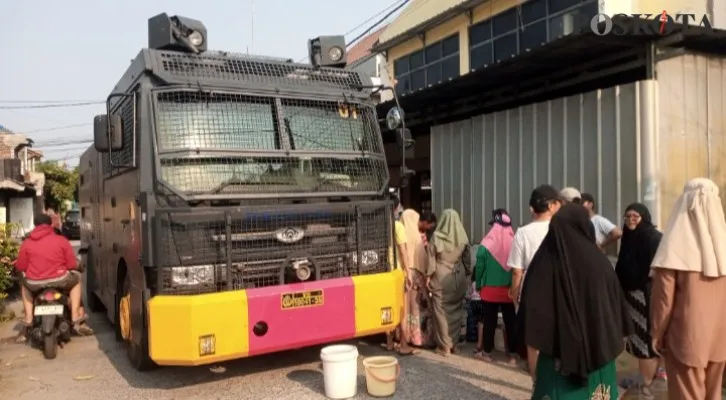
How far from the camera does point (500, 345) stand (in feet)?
21.3

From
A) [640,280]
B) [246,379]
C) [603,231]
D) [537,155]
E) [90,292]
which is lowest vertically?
[246,379]

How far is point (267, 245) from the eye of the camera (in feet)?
16.9

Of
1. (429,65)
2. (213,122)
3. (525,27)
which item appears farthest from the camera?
(429,65)

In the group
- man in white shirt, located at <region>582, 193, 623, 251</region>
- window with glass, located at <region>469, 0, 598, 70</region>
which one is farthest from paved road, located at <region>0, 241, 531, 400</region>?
window with glass, located at <region>469, 0, 598, 70</region>

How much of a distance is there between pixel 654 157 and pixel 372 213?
10.8ft

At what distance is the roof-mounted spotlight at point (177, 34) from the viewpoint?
549 cm

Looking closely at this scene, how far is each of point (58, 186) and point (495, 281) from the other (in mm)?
38142

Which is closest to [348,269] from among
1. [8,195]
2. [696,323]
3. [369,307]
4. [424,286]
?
[369,307]

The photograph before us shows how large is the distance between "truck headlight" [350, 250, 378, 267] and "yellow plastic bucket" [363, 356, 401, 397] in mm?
963

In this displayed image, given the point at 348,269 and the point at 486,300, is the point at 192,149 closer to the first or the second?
the point at 348,269

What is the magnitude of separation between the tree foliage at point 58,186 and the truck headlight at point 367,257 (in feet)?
120

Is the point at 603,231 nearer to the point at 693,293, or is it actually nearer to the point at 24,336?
the point at 693,293

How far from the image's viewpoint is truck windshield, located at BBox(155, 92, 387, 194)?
511 centimetres
